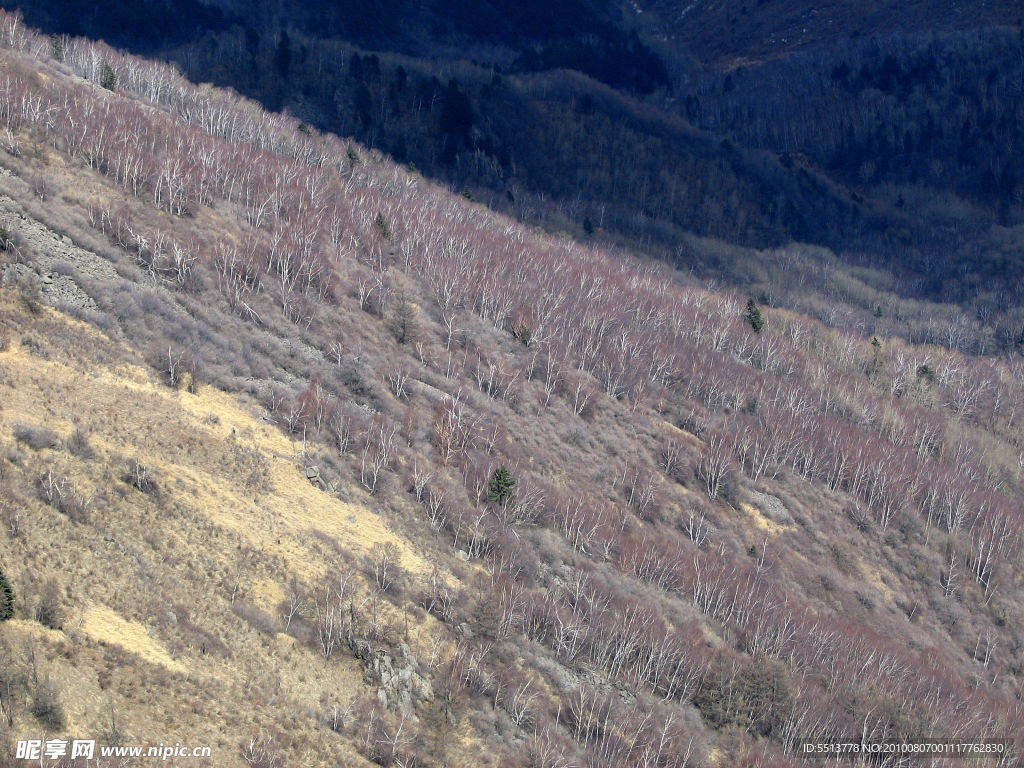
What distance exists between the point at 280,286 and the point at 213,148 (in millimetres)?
16126

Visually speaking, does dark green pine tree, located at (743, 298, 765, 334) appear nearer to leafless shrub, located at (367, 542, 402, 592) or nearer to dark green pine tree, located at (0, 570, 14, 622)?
leafless shrub, located at (367, 542, 402, 592)

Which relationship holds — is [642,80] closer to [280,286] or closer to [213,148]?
[213,148]

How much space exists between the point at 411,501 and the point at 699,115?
136621 mm

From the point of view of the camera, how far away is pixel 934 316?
315 feet

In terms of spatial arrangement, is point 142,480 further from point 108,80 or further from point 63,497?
point 108,80

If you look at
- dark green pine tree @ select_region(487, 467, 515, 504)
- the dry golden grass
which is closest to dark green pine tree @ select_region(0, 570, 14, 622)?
the dry golden grass

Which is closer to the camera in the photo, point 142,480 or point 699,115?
point 142,480

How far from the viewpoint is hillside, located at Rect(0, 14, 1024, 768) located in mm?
20953

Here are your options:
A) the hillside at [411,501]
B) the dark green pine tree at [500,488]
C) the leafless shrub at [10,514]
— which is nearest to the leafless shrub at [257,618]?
the hillside at [411,501]

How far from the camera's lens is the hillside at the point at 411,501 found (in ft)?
68.7

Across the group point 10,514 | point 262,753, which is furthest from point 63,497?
point 262,753

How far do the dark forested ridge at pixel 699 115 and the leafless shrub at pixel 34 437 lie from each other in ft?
217

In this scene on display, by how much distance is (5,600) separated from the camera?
17531 millimetres

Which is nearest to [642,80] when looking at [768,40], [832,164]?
[768,40]
